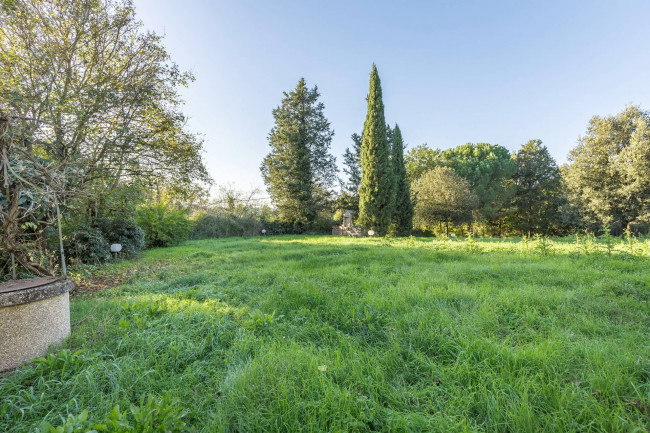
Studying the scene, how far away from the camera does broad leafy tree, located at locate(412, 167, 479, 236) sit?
1836cm

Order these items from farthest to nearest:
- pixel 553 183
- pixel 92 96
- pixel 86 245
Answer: pixel 553 183 → pixel 86 245 → pixel 92 96

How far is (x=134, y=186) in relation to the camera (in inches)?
222

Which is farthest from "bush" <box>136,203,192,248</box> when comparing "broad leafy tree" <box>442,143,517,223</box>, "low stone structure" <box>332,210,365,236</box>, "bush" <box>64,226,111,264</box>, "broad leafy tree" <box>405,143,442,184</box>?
"broad leafy tree" <box>442,143,517,223</box>

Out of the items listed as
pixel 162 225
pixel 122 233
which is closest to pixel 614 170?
pixel 122 233

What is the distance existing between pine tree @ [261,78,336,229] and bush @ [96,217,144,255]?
1140cm

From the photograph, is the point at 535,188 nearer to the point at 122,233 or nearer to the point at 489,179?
the point at 489,179

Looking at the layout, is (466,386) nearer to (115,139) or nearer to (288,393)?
(288,393)

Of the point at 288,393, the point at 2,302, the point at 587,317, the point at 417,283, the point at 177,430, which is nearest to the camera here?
the point at 177,430

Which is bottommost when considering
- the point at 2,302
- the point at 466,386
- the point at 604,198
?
the point at 466,386

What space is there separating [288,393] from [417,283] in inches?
109

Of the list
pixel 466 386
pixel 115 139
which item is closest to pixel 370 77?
pixel 115 139

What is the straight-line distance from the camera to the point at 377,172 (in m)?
14.5

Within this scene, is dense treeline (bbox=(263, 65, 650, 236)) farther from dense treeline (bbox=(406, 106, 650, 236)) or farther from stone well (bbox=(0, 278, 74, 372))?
stone well (bbox=(0, 278, 74, 372))

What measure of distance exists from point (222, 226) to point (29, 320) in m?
16.4
